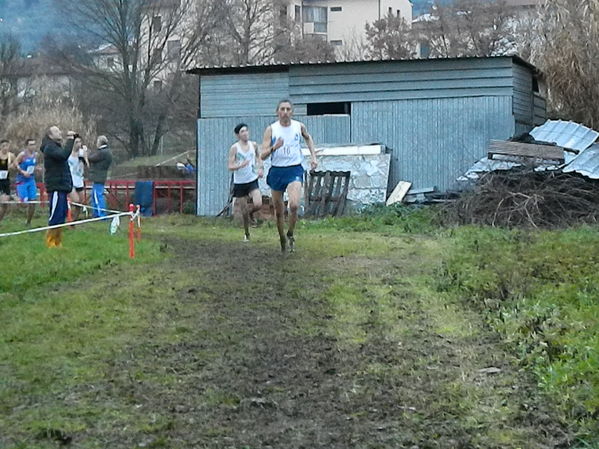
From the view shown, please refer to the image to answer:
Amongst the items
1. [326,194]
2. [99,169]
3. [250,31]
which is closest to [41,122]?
[250,31]

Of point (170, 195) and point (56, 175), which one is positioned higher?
point (56, 175)

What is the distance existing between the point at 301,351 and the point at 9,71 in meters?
46.9

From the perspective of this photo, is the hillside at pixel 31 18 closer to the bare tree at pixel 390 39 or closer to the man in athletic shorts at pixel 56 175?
the bare tree at pixel 390 39

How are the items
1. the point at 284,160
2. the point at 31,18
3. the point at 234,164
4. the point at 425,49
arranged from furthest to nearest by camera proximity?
the point at 31,18
the point at 425,49
the point at 234,164
the point at 284,160

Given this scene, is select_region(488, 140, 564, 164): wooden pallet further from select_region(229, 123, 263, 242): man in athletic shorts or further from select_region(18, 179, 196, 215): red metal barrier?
select_region(18, 179, 196, 215): red metal barrier

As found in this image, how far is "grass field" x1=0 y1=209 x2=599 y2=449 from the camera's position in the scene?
195 inches

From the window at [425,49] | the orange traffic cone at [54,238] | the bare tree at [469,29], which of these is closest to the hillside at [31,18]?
the window at [425,49]

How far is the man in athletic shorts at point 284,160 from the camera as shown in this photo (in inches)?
484

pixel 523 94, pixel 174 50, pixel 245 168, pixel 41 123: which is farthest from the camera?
pixel 174 50

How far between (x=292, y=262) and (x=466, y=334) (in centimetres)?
439

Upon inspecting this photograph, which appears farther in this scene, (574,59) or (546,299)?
(574,59)

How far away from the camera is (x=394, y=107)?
23.7 metres

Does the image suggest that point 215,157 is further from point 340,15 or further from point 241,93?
point 340,15

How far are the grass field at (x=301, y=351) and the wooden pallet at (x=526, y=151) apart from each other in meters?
8.18
